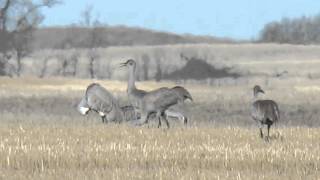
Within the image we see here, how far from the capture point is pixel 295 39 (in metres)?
133

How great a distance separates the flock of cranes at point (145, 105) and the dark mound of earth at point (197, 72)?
47.0 m

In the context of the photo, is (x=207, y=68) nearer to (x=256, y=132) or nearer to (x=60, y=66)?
(x=60, y=66)

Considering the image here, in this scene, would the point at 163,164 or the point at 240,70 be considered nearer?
the point at 163,164

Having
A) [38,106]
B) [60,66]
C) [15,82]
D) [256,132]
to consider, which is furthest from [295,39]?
[256,132]

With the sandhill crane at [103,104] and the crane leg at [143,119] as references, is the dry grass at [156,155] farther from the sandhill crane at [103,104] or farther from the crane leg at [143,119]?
the sandhill crane at [103,104]

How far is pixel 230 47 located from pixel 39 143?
8854 cm

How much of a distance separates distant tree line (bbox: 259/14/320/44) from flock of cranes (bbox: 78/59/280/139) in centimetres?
10769

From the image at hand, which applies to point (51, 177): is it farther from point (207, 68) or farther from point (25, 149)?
point (207, 68)

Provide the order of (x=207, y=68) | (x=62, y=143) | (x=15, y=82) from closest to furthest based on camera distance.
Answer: (x=62, y=143) → (x=15, y=82) → (x=207, y=68)

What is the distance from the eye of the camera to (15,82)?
166 ft

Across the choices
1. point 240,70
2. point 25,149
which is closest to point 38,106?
point 25,149

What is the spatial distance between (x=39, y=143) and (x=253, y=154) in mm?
4291

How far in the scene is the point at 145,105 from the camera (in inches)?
796

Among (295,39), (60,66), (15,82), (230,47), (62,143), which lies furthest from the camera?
(295,39)
